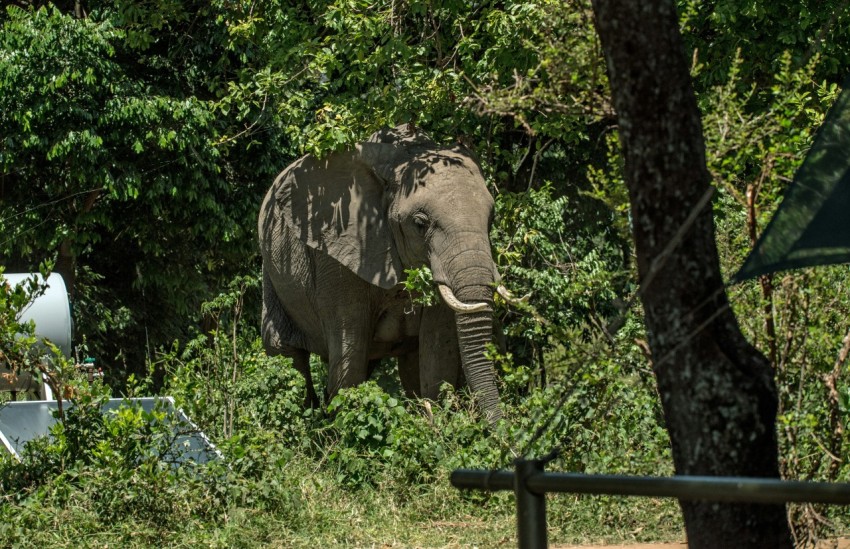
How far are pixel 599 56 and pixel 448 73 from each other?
481 centimetres

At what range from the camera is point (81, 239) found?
17625 mm

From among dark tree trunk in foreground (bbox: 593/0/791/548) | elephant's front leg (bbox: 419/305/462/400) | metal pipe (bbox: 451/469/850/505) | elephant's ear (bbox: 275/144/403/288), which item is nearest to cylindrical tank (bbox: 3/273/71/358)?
elephant's ear (bbox: 275/144/403/288)

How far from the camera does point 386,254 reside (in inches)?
400

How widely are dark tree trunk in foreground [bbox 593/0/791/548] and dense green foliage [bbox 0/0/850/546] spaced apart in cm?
18

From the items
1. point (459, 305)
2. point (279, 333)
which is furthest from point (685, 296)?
point (279, 333)

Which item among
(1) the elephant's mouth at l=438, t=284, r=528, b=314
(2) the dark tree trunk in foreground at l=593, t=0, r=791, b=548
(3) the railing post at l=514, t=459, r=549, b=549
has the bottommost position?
(3) the railing post at l=514, t=459, r=549, b=549

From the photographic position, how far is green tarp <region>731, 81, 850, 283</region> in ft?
10.6

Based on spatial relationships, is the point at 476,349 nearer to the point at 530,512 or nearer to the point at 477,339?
the point at 477,339

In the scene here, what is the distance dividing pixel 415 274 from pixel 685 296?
5.88 meters

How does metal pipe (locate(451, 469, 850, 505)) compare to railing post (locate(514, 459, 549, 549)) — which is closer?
metal pipe (locate(451, 469, 850, 505))

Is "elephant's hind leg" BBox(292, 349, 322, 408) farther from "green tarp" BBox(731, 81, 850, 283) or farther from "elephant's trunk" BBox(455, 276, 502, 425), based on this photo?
"green tarp" BBox(731, 81, 850, 283)

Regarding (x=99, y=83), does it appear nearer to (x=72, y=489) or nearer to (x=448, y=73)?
(x=448, y=73)

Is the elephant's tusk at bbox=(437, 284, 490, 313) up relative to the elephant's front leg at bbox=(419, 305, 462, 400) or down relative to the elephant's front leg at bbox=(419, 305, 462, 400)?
up

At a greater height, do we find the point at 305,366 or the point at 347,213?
the point at 347,213
